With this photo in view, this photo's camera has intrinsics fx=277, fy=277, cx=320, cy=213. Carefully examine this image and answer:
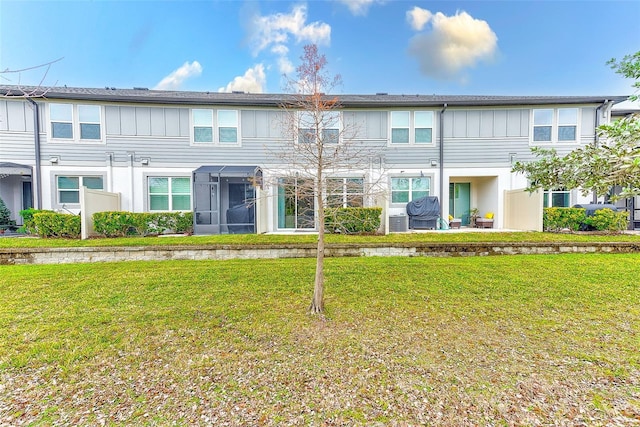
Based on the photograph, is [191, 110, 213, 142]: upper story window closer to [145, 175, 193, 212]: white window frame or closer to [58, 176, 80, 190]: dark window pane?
[145, 175, 193, 212]: white window frame

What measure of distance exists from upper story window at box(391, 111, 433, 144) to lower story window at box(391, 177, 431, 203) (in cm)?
168

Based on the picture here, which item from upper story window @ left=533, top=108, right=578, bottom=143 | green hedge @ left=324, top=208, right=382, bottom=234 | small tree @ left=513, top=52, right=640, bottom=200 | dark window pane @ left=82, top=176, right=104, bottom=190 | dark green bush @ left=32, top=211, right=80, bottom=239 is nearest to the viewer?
small tree @ left=513, top=52, right=640, bottom=200

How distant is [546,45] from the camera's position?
560 inches

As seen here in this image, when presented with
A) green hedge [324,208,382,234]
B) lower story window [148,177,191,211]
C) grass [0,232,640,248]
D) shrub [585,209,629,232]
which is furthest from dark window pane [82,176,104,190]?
shrub [585,209,629,232]

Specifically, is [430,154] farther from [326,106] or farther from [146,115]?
[146,115]

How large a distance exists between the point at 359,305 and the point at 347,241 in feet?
13.6

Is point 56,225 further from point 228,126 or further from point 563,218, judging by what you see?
point 563,218

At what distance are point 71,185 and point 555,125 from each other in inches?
803

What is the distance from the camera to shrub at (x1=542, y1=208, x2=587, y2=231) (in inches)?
396

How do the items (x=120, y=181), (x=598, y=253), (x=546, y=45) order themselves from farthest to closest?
1. (x=546, y=45)
2. (x=120, y=181)
3. (x=598, y=253)

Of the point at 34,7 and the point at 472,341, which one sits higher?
the point at 34,7

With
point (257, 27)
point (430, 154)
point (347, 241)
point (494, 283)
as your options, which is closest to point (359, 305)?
point (494, 283)

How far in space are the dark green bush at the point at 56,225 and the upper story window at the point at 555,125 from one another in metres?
18.0

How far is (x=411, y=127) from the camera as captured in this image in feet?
40.1
